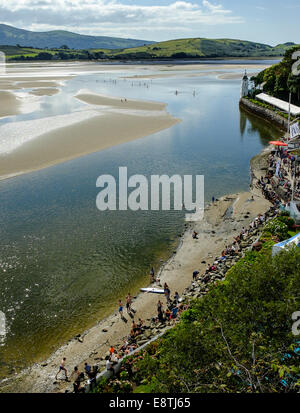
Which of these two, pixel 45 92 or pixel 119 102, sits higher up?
pixel 45 92

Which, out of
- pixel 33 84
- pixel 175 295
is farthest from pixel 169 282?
pixel 33 84

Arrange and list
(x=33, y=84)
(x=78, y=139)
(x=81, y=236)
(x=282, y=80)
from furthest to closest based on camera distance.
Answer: (x=33, y=84) → (x=282, y=80) → (x=78, y=139) → (x=81, y=236)

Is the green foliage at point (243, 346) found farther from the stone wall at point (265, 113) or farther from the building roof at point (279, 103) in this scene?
the stone wall at point (265, 113)

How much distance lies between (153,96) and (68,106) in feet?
90.0

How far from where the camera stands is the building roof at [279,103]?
6155 cm

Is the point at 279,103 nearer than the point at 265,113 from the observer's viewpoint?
Yes

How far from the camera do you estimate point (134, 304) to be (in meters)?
22.4

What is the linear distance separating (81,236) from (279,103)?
187 ft

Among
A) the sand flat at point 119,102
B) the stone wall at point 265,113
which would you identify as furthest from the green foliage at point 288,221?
the sand flat at point 119,102

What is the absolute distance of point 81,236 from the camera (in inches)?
1153

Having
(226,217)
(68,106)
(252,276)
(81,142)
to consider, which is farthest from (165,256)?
(68,106)

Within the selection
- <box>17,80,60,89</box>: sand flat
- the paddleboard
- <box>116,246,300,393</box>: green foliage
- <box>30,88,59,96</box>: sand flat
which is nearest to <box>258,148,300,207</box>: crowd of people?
the paddleboard

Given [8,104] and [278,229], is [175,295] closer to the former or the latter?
[278,229]
